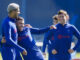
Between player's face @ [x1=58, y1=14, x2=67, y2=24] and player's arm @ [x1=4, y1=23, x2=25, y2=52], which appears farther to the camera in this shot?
player's face @ [x1=58, y1=14, x2=67, y2=24]

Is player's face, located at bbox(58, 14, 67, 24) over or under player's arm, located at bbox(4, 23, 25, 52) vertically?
over

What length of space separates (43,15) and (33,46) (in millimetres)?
11174

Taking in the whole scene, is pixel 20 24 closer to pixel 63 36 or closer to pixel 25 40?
pixel 25 40

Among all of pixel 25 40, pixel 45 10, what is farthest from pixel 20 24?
pixel 45 10

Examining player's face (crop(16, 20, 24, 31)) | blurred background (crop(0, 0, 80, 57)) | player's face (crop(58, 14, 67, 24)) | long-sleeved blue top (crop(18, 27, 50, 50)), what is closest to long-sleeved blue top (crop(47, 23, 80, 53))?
player's face (crop(58, 14, 67, 24))

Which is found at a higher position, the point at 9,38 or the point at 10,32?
the point at 10,32

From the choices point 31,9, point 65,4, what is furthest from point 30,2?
point 65,4

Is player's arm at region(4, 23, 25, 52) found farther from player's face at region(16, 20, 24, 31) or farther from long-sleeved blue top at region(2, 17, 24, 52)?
player's face at region(16, 20, 24, 31)

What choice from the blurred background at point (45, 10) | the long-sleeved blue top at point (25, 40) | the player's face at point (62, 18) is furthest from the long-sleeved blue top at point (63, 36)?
the blurred background at point (45, 10)

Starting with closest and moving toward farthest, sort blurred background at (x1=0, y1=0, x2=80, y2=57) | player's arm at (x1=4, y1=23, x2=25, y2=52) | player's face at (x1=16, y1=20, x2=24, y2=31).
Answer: player's arm at (x1=4, y1=23, x2=25, y2=52) → player's face at (x1=16, y1=20, x2=24, y2=31) → blurred background at (x1=0, y1=0, x2=80, y2=57)

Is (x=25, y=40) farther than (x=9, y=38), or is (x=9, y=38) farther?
(x=25, y=40)

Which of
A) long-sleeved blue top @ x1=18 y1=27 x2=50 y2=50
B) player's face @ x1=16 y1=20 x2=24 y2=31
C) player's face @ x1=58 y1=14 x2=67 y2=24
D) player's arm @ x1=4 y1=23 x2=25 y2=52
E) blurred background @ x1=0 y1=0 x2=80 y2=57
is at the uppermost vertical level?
blurred background @ x1=0 y1=0 x2=80 y2=57

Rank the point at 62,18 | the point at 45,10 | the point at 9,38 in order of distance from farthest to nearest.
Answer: the point at 45,10 → the point at 62,18 → the point at 9,38

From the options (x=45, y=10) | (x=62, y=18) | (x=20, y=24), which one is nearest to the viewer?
(x=20, y=24)
